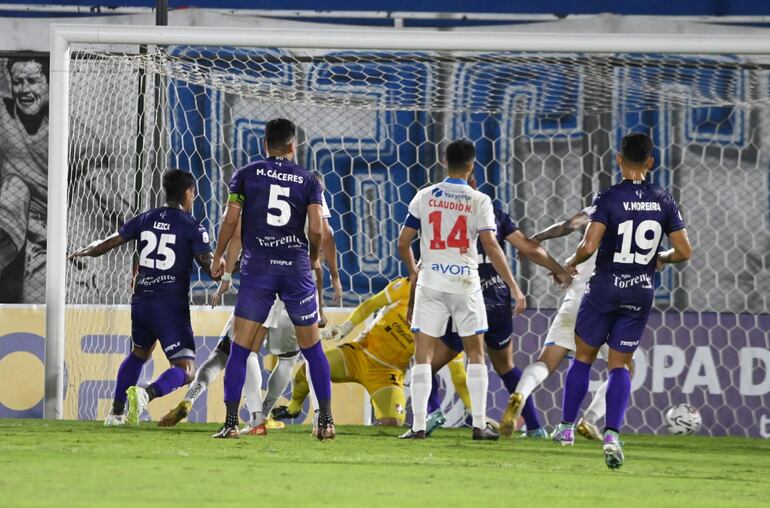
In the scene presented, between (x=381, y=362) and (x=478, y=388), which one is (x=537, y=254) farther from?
(x=381, y=362)

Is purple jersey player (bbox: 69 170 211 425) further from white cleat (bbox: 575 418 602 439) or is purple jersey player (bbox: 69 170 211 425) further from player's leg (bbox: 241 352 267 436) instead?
white cleat (bbox: 575 418 602 439)

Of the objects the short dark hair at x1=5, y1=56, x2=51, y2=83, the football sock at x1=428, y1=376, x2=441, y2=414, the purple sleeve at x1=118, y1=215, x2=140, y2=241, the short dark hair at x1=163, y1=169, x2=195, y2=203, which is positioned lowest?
the football sock at x1=428, y1=376, x2=441, y2=414

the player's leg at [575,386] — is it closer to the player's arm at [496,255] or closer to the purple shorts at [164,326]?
the player's arm at [496,255]

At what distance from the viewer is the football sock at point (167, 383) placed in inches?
314

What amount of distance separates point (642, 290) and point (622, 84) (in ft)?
13.7

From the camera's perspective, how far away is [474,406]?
772 cm

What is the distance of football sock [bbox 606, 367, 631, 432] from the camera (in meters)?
6.36

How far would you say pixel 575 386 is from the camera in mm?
7469

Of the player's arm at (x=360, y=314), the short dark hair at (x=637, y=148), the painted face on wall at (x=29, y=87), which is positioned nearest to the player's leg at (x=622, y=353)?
→ the short dark hair at (x=637, y=148)

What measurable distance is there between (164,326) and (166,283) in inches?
10.2

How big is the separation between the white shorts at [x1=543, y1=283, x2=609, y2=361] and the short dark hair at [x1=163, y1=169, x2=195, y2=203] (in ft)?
7.89

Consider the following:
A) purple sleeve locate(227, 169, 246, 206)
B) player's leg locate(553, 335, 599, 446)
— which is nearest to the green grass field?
player's leg locate(553, 335, 599, 446)

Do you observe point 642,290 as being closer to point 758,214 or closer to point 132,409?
point 132,409

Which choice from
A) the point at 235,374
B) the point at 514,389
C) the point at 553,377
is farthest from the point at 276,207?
the point at 553,377
